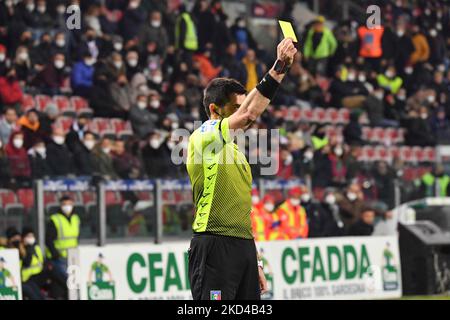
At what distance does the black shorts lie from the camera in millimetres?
7508

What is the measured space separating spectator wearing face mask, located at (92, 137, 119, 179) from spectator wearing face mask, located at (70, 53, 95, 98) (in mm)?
2825

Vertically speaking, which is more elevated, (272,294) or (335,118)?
(335,118)

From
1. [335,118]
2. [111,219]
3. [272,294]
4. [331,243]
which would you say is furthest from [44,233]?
[335,118]

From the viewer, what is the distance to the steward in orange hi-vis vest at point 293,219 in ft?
60.1

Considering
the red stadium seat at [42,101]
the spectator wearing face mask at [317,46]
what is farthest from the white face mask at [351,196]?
the spectator wearing face mask at [317,46]

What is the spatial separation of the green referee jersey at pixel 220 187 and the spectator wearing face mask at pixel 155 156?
1011 cm

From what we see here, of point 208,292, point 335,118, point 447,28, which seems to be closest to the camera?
point 208,292

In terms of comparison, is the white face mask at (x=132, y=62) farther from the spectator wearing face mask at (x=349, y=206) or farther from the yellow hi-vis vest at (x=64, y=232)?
the yellow hi-vis vest at (x=64, y=232)

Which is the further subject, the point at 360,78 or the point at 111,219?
the point at 360,78

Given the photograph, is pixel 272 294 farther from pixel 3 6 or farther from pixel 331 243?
pixel 3 6

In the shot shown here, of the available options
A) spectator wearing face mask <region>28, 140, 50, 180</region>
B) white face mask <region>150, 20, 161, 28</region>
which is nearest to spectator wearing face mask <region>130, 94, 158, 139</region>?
white face mask <region>150, 20, 161, 28</region>

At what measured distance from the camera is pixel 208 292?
24.6ft

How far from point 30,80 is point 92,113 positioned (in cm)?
124

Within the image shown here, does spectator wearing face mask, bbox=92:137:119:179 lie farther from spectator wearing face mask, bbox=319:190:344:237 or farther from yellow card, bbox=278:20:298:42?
yellow card, bbox=278:20:298:42
